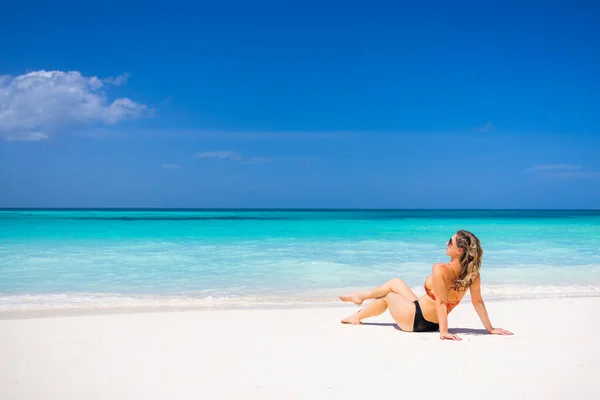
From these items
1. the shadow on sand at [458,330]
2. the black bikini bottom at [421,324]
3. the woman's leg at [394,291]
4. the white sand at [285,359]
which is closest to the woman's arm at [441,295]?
the white sand at [285,359]

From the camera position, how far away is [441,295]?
474 cm

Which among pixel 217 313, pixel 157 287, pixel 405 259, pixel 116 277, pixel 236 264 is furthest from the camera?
pixel 405 259

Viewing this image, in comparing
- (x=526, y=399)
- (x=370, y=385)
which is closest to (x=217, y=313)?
(x=370, y=385)

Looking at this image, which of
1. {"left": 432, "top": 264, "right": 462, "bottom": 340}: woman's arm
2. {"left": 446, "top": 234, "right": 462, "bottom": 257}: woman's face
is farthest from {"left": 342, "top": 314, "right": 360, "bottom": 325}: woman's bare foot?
{"left": 446, "top": 234, "right": 462, "bottom": 257}: woman's face

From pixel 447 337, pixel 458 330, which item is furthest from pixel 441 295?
pixel 458 330

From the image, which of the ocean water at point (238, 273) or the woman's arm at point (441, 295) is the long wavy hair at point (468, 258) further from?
the ocean water at point (238, 273)

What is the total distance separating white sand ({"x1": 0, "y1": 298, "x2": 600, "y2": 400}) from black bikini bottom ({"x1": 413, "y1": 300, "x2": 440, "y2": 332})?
13 cm

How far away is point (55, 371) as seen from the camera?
12.5 feet

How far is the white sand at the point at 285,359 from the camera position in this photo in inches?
134

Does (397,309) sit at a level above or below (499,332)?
above

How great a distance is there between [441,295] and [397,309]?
0.53 metres

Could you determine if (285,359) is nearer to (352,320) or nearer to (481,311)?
(352,320)

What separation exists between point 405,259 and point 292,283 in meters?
4.98

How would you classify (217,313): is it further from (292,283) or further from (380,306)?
(292,283)
